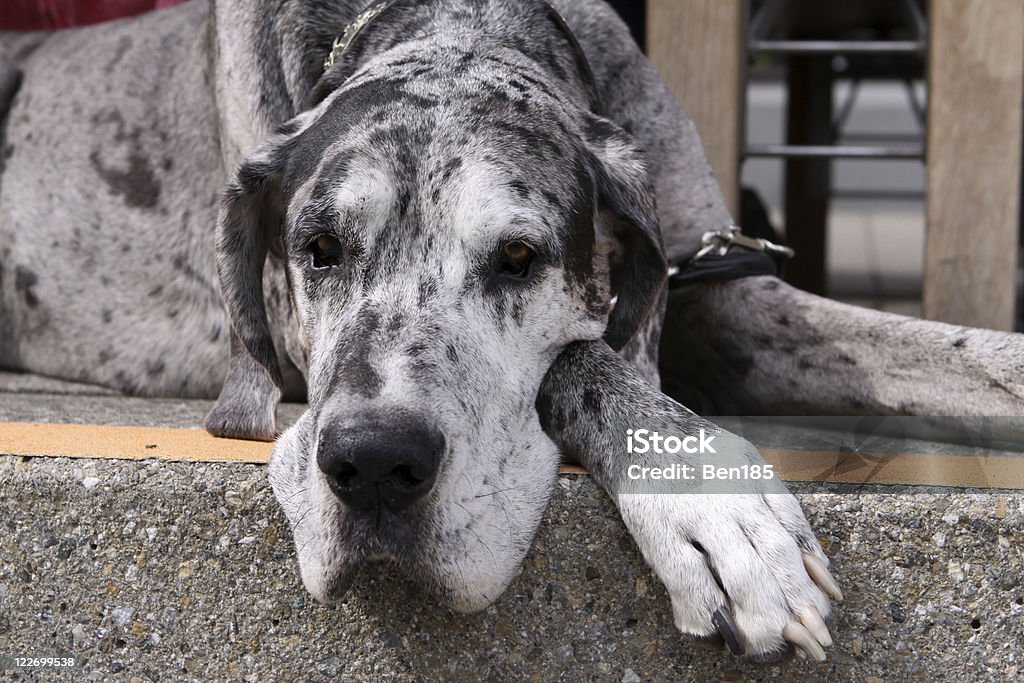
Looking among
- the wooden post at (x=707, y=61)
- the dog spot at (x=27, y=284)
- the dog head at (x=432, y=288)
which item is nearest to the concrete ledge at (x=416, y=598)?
the dog head at (x=432, y=288)

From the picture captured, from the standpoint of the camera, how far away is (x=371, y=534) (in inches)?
67.6

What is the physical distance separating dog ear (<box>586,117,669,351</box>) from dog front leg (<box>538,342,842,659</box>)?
30 cm

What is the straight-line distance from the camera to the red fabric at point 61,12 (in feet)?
14.1

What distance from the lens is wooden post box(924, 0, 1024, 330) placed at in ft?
11.0

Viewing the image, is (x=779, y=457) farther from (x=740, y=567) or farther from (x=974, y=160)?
(x=974, y=160)

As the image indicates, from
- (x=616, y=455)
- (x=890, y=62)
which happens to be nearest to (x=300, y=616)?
(x=616, y=455)

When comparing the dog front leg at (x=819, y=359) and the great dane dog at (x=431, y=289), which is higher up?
the great dane dog at (x=431, y=289)

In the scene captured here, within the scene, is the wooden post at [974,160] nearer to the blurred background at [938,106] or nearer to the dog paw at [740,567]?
the blurred background at [938,106]

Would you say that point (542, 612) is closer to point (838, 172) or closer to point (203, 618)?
point (203, 618)

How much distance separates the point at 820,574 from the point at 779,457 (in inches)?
12.8

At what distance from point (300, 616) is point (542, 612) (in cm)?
42

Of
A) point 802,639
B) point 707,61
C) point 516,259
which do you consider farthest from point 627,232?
point 707,61

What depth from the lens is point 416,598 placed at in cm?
190

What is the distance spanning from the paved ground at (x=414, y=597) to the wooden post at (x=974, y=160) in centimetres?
169
